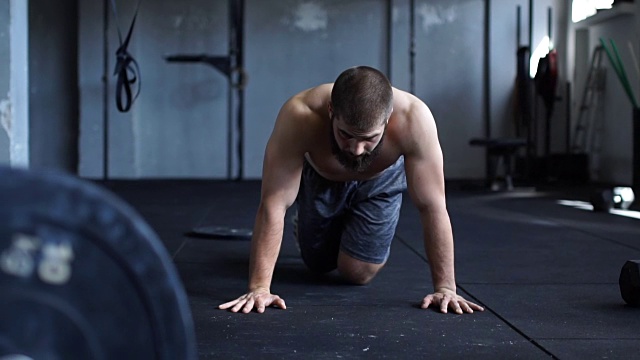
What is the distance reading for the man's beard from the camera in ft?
7.39

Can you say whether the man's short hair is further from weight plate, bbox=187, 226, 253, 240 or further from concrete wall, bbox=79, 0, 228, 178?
concrete wall, bbox=79, 0, 228, 178

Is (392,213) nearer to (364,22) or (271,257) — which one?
(271,257)

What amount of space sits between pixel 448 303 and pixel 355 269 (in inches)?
18.8

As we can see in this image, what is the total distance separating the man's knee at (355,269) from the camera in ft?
8.95

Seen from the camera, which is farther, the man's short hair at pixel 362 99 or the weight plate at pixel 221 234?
the weight plate at pixel 221 234

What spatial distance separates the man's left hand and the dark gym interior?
0.03 meters

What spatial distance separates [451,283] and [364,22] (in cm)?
684

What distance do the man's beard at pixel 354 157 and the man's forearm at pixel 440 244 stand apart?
214mm

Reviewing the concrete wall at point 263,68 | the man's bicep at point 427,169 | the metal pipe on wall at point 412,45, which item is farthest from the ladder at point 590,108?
the man's bicep at point 427,169

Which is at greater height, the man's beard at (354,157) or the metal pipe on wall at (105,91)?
the metal pipe on wall at (105,91)

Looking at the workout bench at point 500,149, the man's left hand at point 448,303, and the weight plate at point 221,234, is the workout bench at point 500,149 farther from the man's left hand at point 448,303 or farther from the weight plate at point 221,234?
the man's left hand at point 448,303

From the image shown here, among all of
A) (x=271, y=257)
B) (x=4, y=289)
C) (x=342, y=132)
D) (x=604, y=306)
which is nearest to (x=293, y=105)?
(x=342, y=132)

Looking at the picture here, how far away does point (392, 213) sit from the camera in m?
2.82

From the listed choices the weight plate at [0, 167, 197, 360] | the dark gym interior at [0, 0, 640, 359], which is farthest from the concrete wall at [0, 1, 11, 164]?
the weight plate at [0, 167, 197, 360]
